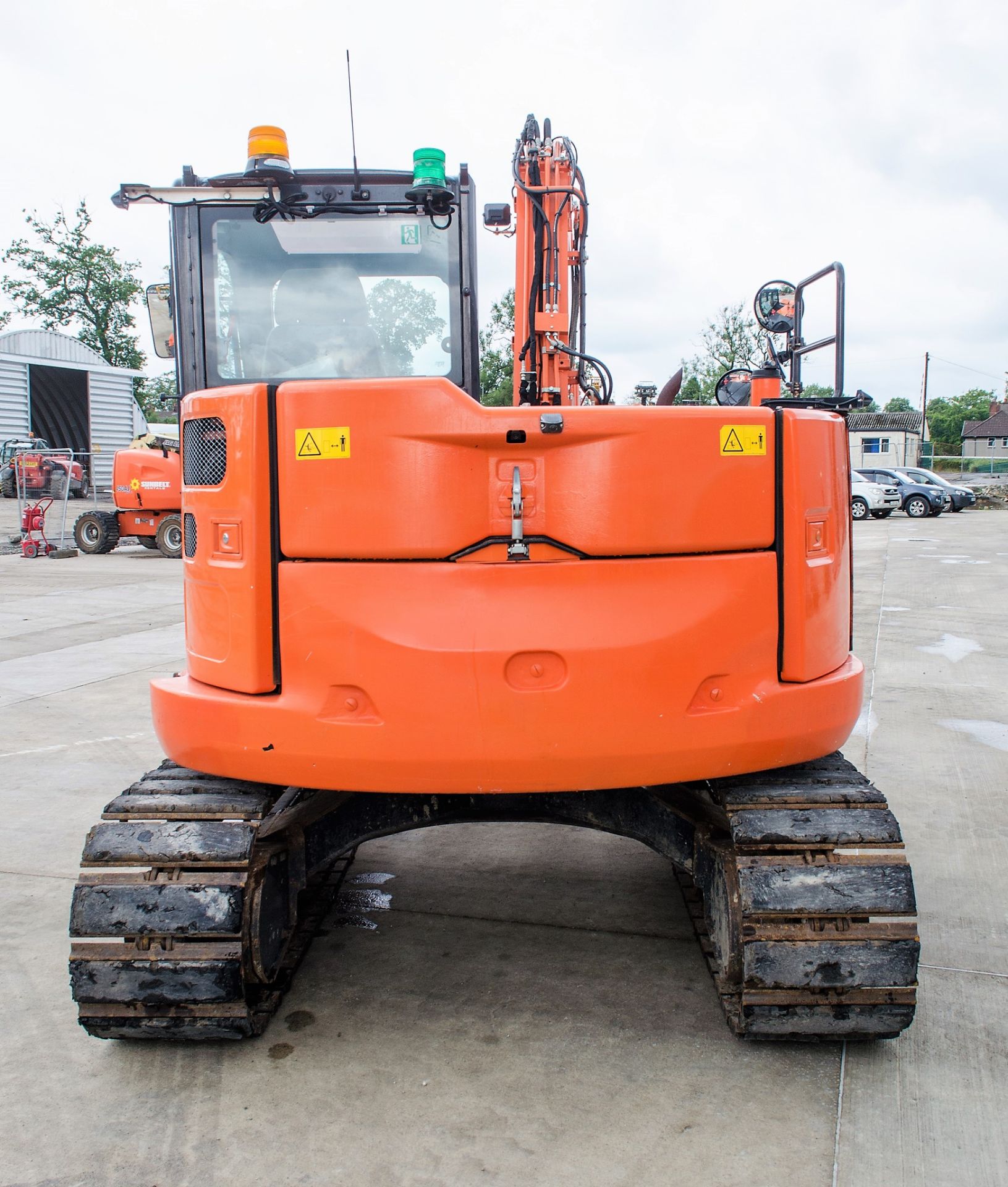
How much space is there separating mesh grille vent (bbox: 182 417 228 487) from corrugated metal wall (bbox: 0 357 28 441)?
34161 millimetres

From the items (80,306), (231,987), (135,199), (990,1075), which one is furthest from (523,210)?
(80,306)

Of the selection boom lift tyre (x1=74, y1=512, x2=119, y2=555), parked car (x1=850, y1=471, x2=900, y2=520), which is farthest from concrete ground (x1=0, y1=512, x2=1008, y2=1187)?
parked car (x1=850, y1=471, x2=900, y2=520)

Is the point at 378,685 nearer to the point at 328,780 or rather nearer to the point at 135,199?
the point at 328,780

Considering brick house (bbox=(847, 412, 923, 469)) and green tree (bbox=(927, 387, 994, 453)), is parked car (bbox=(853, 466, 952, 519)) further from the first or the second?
green tree (bbox=(927, 387, 994, 453))

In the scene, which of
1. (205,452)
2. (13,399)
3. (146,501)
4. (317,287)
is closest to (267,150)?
(317,287)

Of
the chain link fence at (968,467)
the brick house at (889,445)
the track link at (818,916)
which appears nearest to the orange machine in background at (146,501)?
the track link at (818,916)

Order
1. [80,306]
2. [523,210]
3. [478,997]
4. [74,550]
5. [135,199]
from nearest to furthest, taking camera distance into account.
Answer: [478,997] < [135,199] < [523,210] < [74,550] < [80,306]

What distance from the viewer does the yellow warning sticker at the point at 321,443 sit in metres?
2.65

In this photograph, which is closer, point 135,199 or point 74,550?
point 135,199

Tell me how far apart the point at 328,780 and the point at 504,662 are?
1.84ft

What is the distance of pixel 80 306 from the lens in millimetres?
52344

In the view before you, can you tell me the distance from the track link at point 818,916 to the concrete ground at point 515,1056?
14cm

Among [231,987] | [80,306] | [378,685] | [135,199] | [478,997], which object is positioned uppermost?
[80,306]

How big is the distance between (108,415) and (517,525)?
39.4 metres
